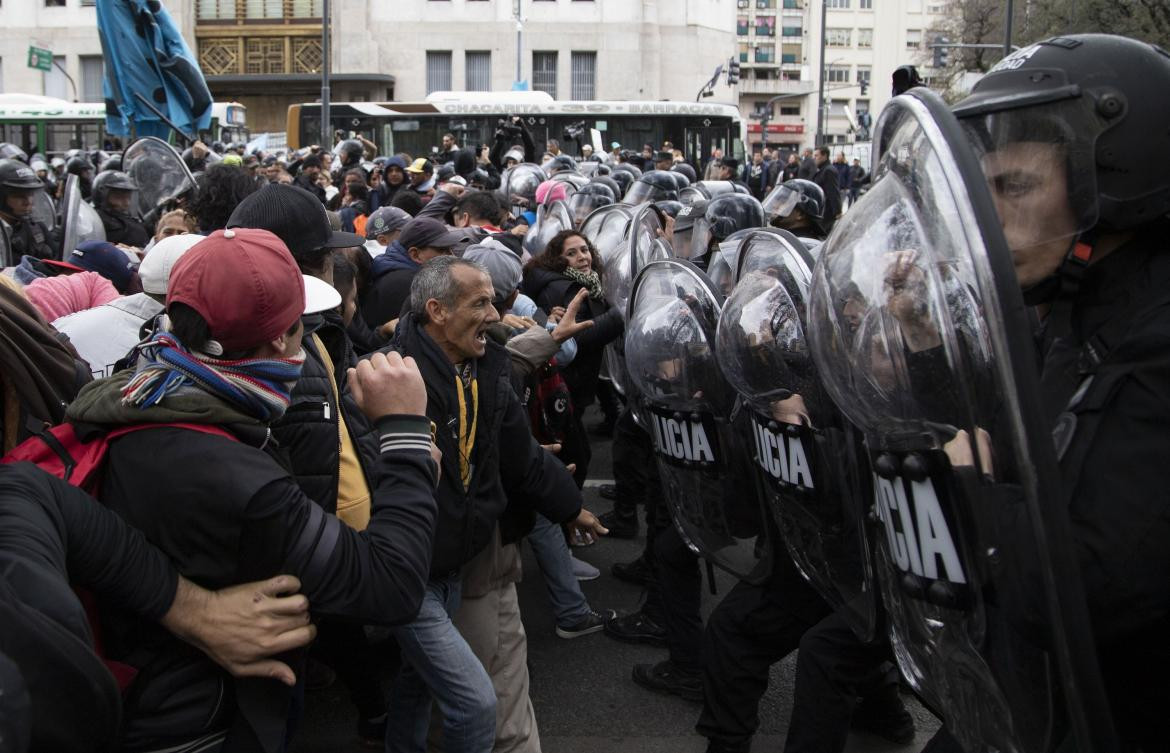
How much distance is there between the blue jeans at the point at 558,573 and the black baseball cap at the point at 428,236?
5.19 ft

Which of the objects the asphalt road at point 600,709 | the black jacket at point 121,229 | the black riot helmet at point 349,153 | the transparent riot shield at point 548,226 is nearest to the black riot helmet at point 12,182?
the black jacket at point 121,229

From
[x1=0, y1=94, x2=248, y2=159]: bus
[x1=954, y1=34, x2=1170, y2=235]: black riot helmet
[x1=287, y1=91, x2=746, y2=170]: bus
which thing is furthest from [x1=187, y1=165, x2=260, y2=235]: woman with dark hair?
[x1=0, y1=94, x2=248, y2=159]: bus

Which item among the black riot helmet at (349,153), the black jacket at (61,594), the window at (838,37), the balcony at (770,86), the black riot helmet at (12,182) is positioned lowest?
the black jacket at (61,594)

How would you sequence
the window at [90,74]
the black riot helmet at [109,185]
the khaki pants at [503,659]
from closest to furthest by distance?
1. the khaki pants at [503,659]
2. the black riot helmet at [109,185]
3. the window at [90,74]

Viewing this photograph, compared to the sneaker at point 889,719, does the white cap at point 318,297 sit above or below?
above

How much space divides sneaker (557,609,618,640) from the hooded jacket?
5.92 feet

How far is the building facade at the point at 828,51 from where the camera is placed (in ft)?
277

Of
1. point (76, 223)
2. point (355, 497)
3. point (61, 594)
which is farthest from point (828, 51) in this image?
point (61, 594)

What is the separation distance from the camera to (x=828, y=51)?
87562 millimetres

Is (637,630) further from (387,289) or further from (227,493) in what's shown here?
(227,493)

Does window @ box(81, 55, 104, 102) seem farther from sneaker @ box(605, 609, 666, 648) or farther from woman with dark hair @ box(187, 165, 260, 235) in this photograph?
sneaker @ box(605, 609, 666, 648)

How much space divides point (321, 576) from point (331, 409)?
577mm

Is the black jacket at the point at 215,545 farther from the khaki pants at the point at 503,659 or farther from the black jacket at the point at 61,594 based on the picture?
the khaki pants at the point at 503,659

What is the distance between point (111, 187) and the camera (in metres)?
7.36
